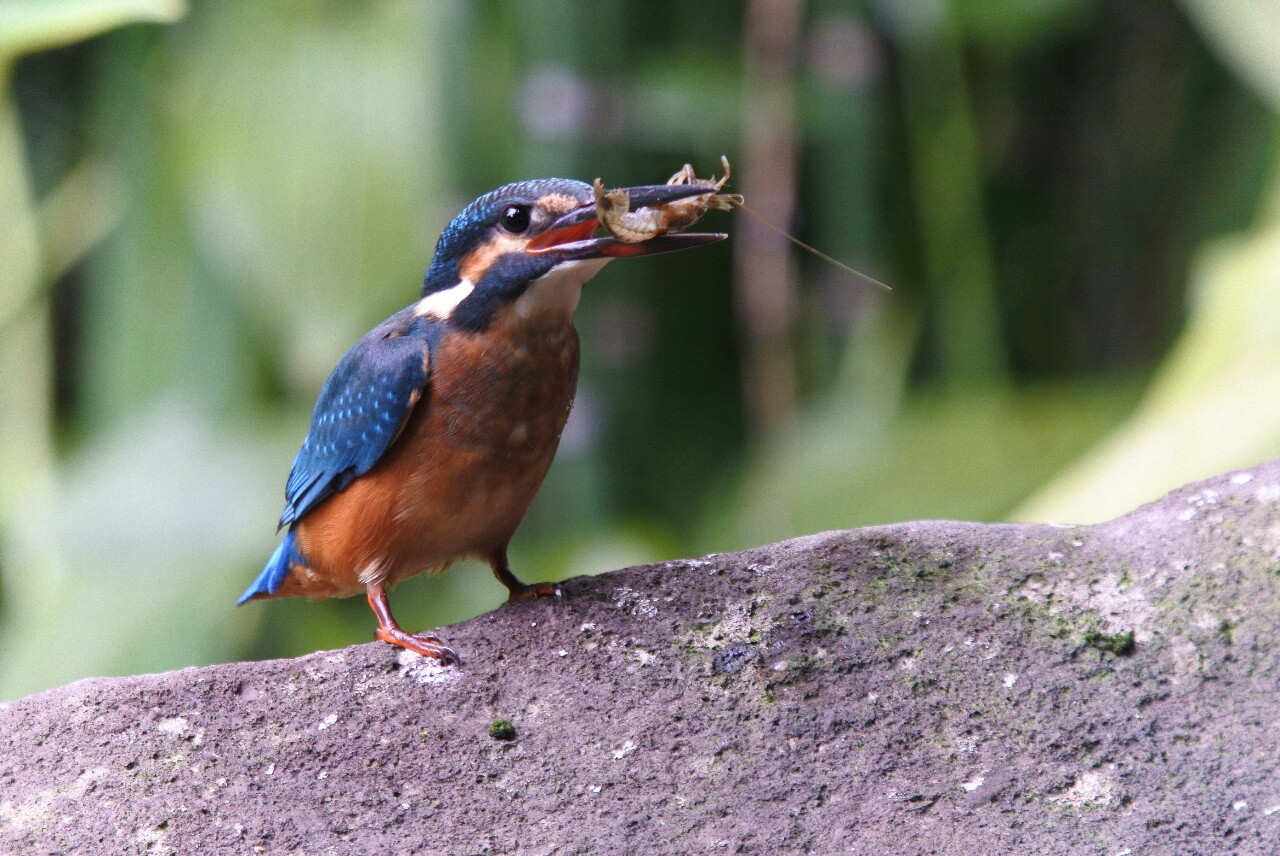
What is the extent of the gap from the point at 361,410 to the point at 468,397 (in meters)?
0.21

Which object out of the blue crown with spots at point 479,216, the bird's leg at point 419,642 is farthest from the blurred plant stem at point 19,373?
the bird's leg at point 419,642

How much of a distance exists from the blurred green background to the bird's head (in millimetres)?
1523

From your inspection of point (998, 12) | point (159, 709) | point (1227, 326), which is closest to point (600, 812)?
point (159, 709)

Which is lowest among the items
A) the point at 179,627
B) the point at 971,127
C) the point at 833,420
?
the point at 179,627

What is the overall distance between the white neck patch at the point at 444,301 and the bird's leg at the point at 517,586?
1.39 ft

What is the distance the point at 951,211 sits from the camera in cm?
438

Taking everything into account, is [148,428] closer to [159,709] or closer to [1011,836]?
[159,709]

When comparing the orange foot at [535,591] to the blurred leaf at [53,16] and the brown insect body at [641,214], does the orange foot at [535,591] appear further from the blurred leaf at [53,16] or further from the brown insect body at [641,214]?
the blurred leaf at [53,16]

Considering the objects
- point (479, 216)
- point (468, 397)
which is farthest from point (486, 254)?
point (468, 397)

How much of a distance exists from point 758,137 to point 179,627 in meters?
2.14

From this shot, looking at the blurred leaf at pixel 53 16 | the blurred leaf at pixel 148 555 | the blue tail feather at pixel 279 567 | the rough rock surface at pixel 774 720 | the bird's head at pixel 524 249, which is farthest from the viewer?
the blurred leaf at pixel 148 555

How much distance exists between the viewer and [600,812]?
1.71m

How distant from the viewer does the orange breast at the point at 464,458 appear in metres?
2.24

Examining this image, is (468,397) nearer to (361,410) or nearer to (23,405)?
(361,410)
